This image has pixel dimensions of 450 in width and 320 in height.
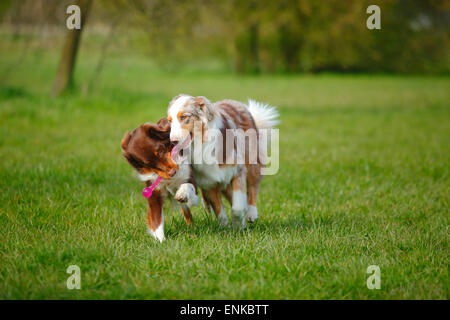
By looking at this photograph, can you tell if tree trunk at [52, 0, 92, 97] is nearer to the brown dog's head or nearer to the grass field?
the grass field

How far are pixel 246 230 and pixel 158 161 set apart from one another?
3.61 ft

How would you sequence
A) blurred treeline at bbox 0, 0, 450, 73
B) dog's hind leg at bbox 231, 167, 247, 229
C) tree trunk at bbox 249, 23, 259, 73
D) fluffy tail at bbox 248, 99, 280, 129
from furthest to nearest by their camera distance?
tree trunk at bbox 249, 23, 259, 73 → blurred treeline at bbox 0, 0, 450, 73 → fluffy tail at bbox 248, 99, 280, 129 → dog's hind leg at bbox 231, 167, 247, 229

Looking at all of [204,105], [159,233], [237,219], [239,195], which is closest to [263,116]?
[239,195]

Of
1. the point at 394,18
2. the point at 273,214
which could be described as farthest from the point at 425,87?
the point at 273,214

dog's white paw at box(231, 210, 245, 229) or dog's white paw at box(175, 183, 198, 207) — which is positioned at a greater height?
dog's white paw at box(175, 183, 198, 207)

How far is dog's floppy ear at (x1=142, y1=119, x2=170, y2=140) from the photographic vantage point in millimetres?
3308

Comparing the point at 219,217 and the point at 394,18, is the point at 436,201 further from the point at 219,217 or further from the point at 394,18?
the point at 394,18

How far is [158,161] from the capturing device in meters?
3.37

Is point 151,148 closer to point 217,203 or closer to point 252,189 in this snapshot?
point 217,203

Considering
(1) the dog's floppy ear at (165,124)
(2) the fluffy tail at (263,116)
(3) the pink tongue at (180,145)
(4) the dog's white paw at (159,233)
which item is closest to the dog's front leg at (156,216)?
(4) the dog's white paw at (159,233)

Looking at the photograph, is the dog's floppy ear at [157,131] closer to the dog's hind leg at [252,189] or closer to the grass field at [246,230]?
the grass field at [246,230]

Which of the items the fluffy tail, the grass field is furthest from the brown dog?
the fluffy tail

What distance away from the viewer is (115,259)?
3240 mm
